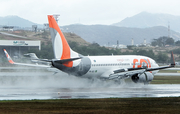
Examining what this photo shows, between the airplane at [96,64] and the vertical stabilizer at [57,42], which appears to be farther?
the airplane at [96,64]

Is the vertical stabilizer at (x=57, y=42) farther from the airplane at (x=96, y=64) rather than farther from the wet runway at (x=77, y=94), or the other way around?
the wet runway at (x=77, y=94)

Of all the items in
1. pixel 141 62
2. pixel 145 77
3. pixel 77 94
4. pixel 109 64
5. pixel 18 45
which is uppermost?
pixel 18 45

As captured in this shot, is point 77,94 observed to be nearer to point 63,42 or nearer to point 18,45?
point 63,42

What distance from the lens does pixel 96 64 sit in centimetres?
4434

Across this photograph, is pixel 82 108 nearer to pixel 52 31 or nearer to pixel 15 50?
pixel 52 31

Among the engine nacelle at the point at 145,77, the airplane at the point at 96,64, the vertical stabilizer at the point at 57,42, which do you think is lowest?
the engine nacelle at the point at 145,77

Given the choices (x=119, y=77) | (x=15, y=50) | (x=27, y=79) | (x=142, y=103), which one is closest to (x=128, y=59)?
(x=119, y=77)

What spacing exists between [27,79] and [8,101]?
79.7 feet

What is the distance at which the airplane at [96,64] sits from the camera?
129 feet

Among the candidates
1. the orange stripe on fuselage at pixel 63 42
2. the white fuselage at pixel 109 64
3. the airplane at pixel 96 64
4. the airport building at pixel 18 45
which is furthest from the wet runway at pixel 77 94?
the airport building at pixel 18 45

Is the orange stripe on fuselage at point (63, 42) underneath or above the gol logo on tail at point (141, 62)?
above

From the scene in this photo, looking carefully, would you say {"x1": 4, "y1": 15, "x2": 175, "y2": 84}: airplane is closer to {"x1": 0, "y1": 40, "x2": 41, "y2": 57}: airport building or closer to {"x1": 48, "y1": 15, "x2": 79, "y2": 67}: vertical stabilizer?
{"x1": 48, "y1": 15, "x2": 79, "y2": 67}: vertical stabilizer

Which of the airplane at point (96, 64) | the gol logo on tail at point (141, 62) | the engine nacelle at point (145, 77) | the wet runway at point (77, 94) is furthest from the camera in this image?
the gol logo on tail at point (141, 62)

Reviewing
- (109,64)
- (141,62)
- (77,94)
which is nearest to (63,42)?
(109,64)
